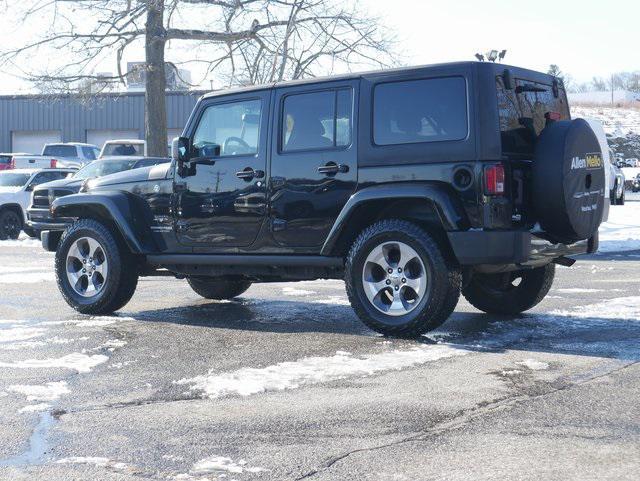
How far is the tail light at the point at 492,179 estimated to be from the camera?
7422 millimetres

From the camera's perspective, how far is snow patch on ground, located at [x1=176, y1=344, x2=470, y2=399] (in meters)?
6.09

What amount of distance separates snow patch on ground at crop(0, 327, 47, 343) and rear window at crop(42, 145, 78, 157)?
104ft

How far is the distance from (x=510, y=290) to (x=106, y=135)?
1962 inches

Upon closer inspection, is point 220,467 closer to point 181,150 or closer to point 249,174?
point 249,174

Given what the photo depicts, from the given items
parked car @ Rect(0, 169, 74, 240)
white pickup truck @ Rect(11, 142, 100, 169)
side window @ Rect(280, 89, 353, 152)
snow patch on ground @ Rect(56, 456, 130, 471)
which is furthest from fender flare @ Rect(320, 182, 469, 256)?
white pickup truck @ Rect(11, 142, 100, 169)

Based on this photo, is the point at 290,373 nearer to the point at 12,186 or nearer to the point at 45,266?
the point at 45,266

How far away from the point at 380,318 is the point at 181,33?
2106 cm

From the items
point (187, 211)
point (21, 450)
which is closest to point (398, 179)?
point (187, 211)

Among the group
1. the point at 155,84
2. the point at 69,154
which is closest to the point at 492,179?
the point at 155,84

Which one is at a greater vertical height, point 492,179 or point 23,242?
point 492,179

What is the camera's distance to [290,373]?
649 centimetres

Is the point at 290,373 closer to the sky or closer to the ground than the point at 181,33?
closer to the ground

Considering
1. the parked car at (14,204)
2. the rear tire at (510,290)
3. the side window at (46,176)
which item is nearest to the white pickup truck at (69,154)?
the side window at (46,176)

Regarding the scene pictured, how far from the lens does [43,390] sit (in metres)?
6.07
